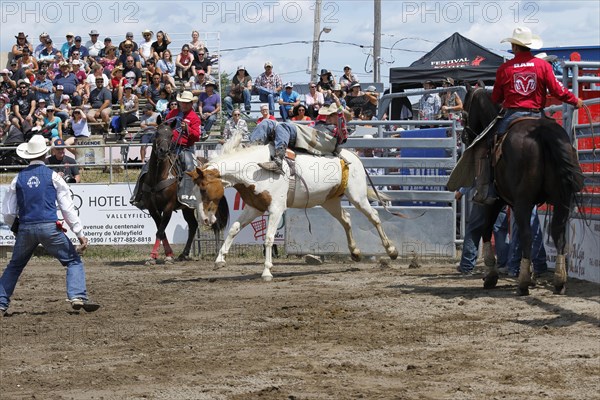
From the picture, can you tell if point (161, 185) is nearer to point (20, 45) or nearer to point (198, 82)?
point (198, 82)

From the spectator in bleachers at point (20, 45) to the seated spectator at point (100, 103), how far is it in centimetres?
391

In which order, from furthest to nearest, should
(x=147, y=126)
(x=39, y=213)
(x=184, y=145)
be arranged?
(x=147, y=126), (x=184, y=145), (x=39, y=213)

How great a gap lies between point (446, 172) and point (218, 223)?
402 cm

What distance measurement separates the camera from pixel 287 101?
75.7ft

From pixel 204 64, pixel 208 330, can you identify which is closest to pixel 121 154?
pixel 204 64

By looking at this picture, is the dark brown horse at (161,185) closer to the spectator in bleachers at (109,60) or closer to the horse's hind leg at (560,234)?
the horse's hind leg at (560,234)

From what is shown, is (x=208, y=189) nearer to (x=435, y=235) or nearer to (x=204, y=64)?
(x=435, y=235)

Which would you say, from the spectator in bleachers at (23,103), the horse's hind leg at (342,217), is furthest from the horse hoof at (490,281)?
the spectator in bleachers at (23,103)

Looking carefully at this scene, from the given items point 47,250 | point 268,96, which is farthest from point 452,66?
point 47,250

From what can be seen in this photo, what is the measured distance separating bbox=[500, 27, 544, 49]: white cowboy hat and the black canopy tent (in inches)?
360

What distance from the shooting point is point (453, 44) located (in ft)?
74.0

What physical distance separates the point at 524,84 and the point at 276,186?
4.52 metres

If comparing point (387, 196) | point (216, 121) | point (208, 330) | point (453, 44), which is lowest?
point (208, 330)

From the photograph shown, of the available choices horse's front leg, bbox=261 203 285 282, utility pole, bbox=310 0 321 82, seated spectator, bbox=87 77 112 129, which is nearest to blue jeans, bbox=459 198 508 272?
horse's front leg, bbox=261 203 285 282
